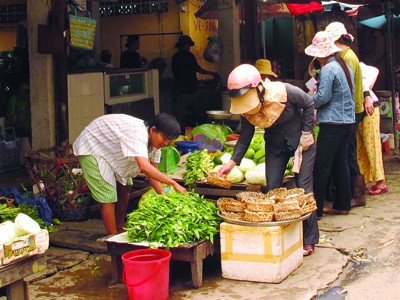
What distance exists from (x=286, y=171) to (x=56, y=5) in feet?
11.0

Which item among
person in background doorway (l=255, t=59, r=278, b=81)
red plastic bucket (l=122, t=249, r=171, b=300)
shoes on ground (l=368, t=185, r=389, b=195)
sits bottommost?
red plastic bucket (l=122, t=249, r=171, b=300)

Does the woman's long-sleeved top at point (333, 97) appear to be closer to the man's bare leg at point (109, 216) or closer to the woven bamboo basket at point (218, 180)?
the woven bamboo basket at point (218, 180)

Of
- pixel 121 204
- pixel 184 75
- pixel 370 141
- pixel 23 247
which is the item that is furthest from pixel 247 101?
pixel 184 75

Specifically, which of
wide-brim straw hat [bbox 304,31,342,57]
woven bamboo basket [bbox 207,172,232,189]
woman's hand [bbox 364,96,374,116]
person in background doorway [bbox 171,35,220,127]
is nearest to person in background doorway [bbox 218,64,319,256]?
woven bamboo basket [bbox 207,172,232,189]

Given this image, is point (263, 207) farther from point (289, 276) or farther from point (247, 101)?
point (247, 101)

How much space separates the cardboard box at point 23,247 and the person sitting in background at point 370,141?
5114 millimetres

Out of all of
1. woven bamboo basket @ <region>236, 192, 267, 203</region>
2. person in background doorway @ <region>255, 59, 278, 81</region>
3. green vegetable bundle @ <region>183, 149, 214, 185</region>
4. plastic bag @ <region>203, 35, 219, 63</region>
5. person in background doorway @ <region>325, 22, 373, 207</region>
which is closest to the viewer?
woven bamboo basket @ <region>236, 192, 267, 203</region>

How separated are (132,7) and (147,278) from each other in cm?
1088

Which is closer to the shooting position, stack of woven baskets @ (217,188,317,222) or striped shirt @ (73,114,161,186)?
stack of woven baskets @ (217,188,317,222)

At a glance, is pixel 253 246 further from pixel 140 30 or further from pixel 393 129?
pixel 140 30

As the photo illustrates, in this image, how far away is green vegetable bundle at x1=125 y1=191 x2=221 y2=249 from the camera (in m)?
5.69

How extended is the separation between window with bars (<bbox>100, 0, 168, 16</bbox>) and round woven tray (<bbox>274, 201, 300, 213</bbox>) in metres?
9.90

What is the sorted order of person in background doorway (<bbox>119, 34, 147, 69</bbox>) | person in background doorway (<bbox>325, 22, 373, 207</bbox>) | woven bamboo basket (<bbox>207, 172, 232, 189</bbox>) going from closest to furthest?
woven bamboo basket (<bbox>207, 172, 232, 189</bbox>) < person in background doorway (<bbox>325, 22, 373, 207</bbox>) < person in background doorway (<bbox>119, 34, 147, 69</bbox>)

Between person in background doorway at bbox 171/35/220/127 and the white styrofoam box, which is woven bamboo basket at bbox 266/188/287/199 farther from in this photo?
person in background doorway at bbox 171/35/220/127
